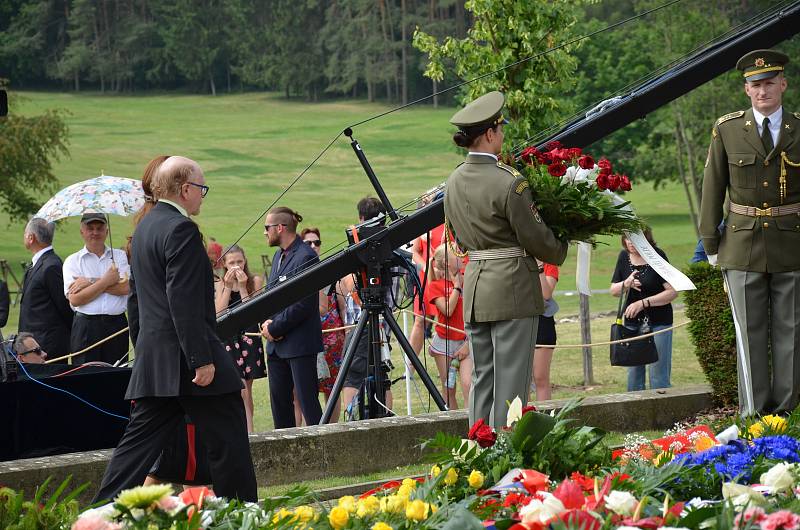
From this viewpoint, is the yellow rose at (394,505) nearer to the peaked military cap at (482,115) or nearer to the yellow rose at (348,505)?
the yellow rose at (348,505)

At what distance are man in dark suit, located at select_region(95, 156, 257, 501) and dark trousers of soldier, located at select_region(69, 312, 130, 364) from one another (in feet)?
14.3

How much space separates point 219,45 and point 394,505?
10235cm

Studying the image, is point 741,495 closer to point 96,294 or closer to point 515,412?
point 515,412

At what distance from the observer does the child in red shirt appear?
10688mm

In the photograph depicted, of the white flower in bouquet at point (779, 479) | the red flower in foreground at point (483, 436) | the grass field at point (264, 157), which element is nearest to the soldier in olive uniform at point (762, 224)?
the red flower in foreground at point (483, 436)

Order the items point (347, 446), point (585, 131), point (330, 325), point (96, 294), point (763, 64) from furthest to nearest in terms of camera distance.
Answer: point (330, 325)
point (96, 294)
point (585, 131)
point (347, 446)
point (763, 64)

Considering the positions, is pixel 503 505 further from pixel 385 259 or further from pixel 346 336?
pixel 346 336

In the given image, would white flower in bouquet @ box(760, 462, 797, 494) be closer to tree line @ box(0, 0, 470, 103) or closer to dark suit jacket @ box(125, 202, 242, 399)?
dark suit jacket @ box(125, 202, 242, 399)

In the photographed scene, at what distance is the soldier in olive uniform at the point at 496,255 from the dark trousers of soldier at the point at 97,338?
429 cm

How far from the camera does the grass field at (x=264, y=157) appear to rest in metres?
55.0

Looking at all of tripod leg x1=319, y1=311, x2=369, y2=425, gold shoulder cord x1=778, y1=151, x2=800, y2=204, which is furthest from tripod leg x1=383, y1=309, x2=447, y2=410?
gold shoulder cord x1=778, y1=151, x2=800, y2=204

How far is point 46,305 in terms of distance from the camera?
10312 mm

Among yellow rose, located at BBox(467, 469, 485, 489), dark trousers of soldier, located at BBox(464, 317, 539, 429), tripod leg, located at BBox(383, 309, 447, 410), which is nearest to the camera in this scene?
yellow rose, located at BBox(467, 469, 485, 489)

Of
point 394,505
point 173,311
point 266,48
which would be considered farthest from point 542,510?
point 266,48
